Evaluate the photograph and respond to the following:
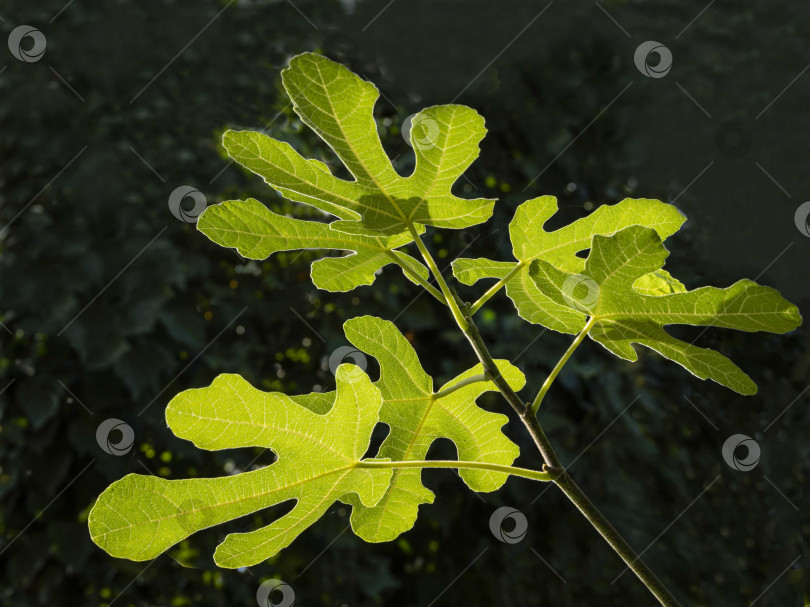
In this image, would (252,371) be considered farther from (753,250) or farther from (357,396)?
(357,396)
